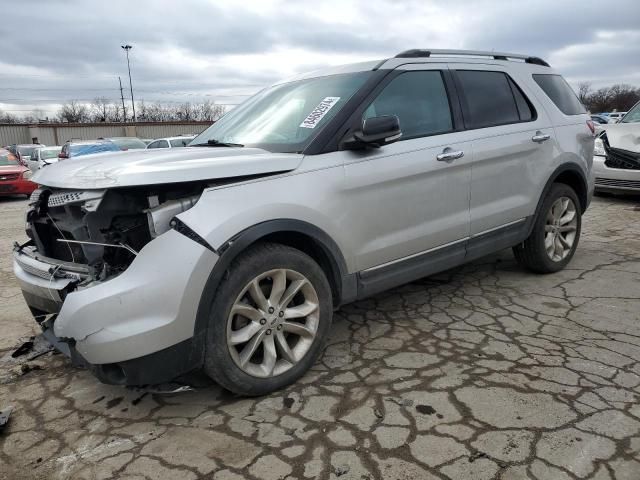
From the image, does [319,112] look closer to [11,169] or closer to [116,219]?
[116,219]

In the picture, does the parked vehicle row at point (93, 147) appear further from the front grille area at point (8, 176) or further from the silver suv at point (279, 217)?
the silver suv at point (279, 217)

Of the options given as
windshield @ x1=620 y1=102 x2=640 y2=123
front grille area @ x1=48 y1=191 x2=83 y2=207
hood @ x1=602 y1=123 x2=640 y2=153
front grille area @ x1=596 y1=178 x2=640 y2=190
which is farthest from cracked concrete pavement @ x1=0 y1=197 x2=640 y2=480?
windshield @ x1=620 y1=102 x2=640 y2=123

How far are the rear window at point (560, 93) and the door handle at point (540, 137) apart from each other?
476mm

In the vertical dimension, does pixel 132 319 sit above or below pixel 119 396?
above

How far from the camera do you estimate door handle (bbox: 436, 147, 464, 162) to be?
352 cm

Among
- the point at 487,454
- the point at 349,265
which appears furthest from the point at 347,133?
the point at 487,454

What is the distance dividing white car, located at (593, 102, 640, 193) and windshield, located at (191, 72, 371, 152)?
6723 mm

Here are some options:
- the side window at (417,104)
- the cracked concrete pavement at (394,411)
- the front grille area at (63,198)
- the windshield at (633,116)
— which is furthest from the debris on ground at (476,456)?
the windshield at (633,116)

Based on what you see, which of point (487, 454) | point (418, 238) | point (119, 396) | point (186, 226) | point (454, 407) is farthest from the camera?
point (418, 238)

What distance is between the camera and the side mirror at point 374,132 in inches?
117

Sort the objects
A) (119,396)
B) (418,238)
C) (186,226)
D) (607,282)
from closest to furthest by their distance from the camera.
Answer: (186,226) < (119,396) < (418,238) < (607,282)

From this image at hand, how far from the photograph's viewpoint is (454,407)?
2.66 metres

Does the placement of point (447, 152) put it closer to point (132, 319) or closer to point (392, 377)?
point (392, 377)

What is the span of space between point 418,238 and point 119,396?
2125 mm
